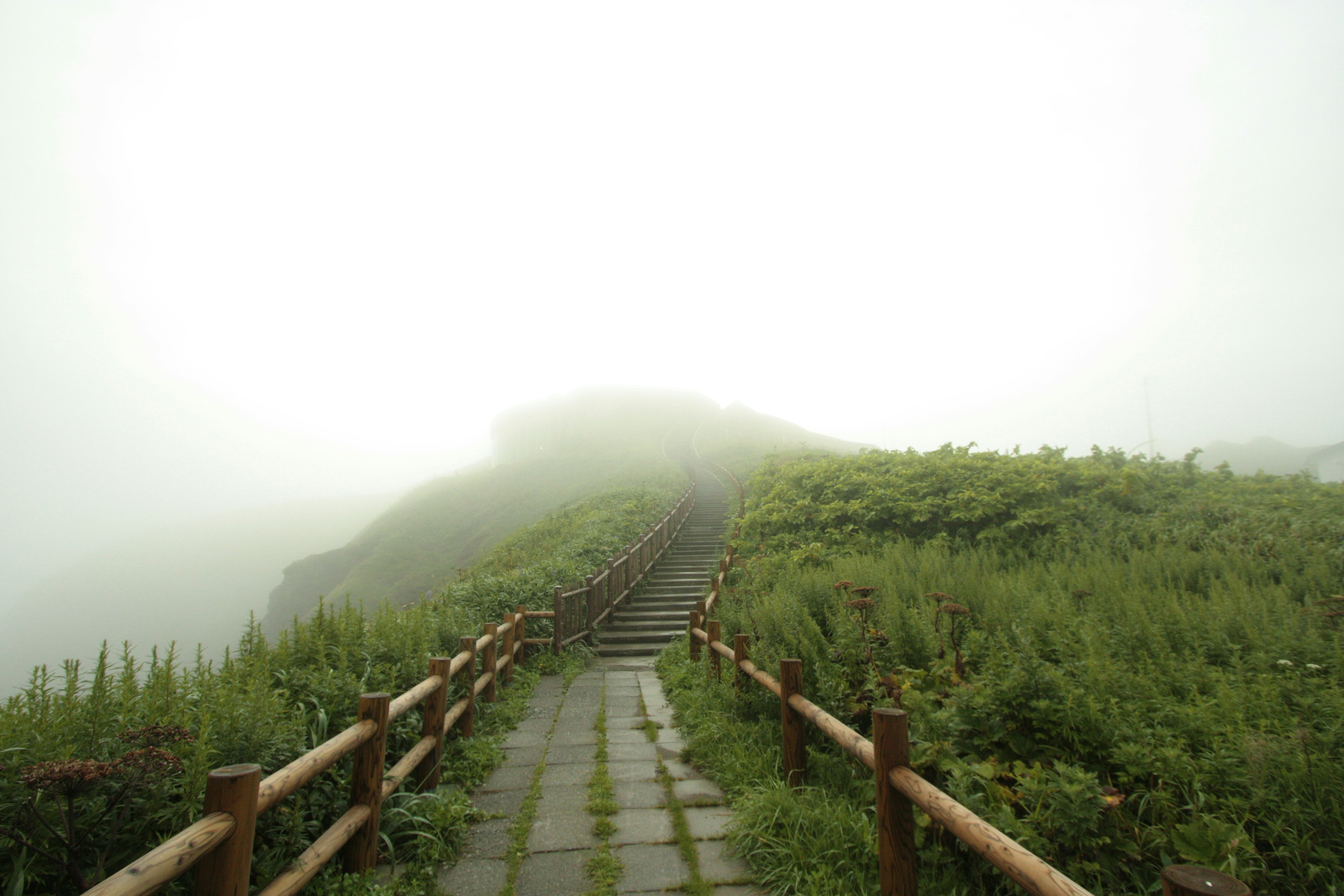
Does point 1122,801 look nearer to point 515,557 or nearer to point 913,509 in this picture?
point 913,509

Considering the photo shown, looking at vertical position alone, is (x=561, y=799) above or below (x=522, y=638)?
below

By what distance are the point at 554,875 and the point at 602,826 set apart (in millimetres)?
558

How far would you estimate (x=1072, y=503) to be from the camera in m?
9.43

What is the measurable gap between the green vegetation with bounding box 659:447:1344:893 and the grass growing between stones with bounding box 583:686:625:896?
0.79 metres

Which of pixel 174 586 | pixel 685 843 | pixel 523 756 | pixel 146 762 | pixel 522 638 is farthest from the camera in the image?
pixel 174 586

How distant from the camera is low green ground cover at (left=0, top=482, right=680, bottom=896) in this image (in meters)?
2.18

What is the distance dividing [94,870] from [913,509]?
10.4m

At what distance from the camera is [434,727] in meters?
4.32

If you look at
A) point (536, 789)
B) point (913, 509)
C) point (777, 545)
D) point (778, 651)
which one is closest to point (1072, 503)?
point (913, 509)

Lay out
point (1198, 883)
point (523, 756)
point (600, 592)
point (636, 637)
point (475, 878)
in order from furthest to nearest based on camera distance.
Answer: point (600, 592), point (636, 637), point (523, 756), point (475, 878), point (1198, 883)

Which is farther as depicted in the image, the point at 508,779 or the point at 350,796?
the point at 508,779

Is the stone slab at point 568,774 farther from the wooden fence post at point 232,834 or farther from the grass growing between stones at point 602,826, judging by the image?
the wooden fence post at point 232,834

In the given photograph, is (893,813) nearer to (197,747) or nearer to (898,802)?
(898,802)

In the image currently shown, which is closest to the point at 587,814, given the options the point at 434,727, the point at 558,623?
the point at 434,727
